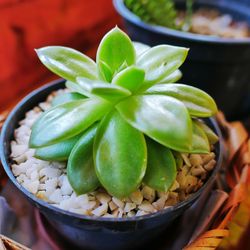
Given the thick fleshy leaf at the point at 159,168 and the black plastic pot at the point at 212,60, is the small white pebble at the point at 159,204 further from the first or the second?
the black plastic pot at the point at 212,60

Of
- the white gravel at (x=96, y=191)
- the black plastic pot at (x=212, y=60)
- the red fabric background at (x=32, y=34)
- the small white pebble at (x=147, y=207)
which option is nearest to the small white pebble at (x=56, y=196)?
the white gravel at (x=96, y=191)

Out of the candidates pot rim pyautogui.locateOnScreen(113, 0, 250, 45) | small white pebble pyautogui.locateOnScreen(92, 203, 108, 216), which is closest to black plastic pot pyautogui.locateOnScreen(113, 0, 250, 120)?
pot rim pyautogui.locateOnScreen(113, 0, 250, 45)

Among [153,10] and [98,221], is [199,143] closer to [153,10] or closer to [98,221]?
[98,221]

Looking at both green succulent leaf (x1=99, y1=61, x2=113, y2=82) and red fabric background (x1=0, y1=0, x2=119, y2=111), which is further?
red fabric background (x1=0, y1=0, x2=119, y2=111)

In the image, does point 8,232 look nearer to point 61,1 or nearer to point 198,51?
point 198,51

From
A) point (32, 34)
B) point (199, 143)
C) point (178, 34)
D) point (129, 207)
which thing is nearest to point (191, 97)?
point (199, 143)

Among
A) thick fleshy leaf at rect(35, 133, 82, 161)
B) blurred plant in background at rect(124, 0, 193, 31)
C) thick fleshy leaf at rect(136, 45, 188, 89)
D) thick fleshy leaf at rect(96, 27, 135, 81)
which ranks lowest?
thick fleshy leaf at rect(35, 133, 82, 161)

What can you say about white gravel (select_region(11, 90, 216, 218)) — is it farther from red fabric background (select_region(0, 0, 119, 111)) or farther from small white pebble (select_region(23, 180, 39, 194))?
red fabric background (select_region(0, 0, 119, 111))
